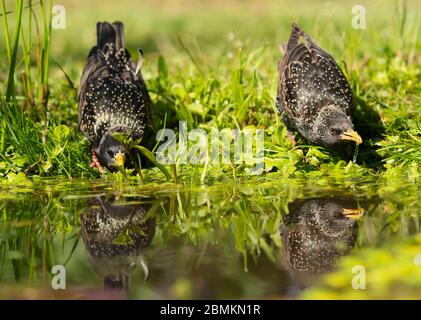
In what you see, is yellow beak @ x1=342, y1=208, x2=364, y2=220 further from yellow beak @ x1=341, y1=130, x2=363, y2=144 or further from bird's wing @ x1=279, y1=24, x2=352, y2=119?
bird's wing @ x1=279, y1=24, x2=352, y2=119

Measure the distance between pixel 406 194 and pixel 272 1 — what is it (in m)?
12.1

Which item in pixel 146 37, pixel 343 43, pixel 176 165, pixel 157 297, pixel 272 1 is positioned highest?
pixel 272 1

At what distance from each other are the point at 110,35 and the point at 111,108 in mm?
1313

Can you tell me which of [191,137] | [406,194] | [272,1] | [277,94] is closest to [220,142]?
[191,137]

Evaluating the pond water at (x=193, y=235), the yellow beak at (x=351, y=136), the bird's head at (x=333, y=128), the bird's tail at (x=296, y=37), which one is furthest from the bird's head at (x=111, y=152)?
the bird's tail at (x=296, y=37)

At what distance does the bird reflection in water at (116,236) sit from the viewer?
4.06 m

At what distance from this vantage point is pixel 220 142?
6695mm

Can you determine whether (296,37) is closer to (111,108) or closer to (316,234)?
(111,108)

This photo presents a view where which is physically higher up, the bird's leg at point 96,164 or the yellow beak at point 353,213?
the bird's leg at point 96,164

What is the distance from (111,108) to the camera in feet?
23.0

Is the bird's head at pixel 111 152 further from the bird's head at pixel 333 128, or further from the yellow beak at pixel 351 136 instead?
the yellow beak at pixel 351 136

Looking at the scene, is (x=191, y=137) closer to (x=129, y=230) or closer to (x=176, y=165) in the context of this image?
(x=176, y=165)

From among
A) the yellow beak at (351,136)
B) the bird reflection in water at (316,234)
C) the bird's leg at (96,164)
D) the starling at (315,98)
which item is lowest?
the bird reflection in water at (316,234)

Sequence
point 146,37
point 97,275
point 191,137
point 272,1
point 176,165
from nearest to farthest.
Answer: point 97,275 → point 176,165 → point 191,137 → point 146,37 → point 272,1
